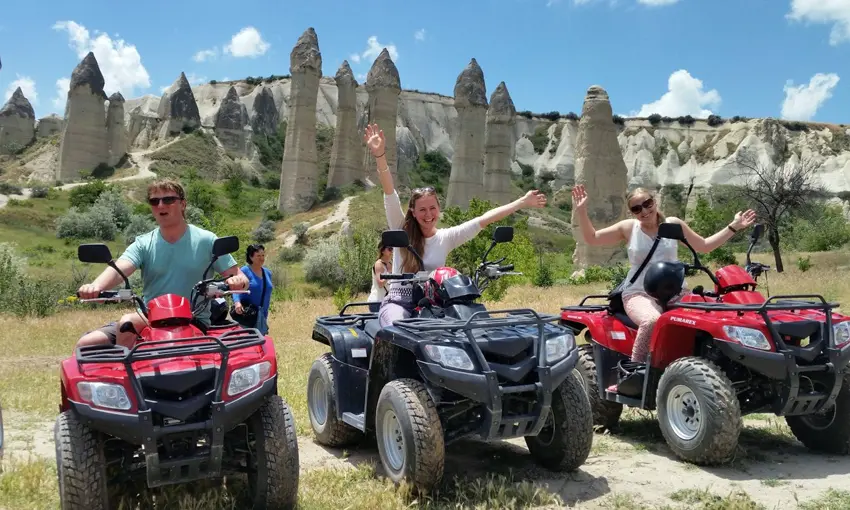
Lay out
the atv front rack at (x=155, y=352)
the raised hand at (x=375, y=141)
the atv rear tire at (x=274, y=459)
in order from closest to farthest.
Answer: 1. the atv front rack at (x=155, y=352)
2. the atv rear tire at (x=274, y=459)
3. the raised hand at (x=375, y=141)

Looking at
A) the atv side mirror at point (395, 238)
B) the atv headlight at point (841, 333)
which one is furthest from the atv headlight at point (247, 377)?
the atv headlight at point (841, 333)

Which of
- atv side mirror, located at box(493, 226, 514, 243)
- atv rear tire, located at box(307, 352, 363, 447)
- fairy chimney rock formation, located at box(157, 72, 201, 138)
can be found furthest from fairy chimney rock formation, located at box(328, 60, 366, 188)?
atv side mirror, located at box(493, 226, 514, 243)

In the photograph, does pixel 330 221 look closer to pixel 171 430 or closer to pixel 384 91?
pixel 384 91

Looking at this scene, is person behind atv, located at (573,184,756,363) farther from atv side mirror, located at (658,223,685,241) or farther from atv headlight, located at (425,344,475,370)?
atv headlight, located at (425,344,475,370)

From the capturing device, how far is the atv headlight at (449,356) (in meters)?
4.10

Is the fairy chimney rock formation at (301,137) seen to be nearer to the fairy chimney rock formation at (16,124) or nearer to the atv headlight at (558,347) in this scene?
the atv headlight at (558,347)

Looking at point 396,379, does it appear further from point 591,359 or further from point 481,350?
point 591,359

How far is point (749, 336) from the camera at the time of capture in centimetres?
477

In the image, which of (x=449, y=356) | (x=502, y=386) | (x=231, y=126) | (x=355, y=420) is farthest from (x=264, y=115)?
(x=502, y=386)

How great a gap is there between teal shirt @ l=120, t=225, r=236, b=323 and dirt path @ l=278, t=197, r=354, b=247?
36716 mm

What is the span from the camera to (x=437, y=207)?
210 inches

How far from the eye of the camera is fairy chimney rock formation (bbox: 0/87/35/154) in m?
78.5

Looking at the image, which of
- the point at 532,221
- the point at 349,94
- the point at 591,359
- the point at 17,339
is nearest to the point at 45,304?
the point at 17,339

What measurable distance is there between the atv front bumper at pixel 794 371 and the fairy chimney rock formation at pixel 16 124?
3489 inches
